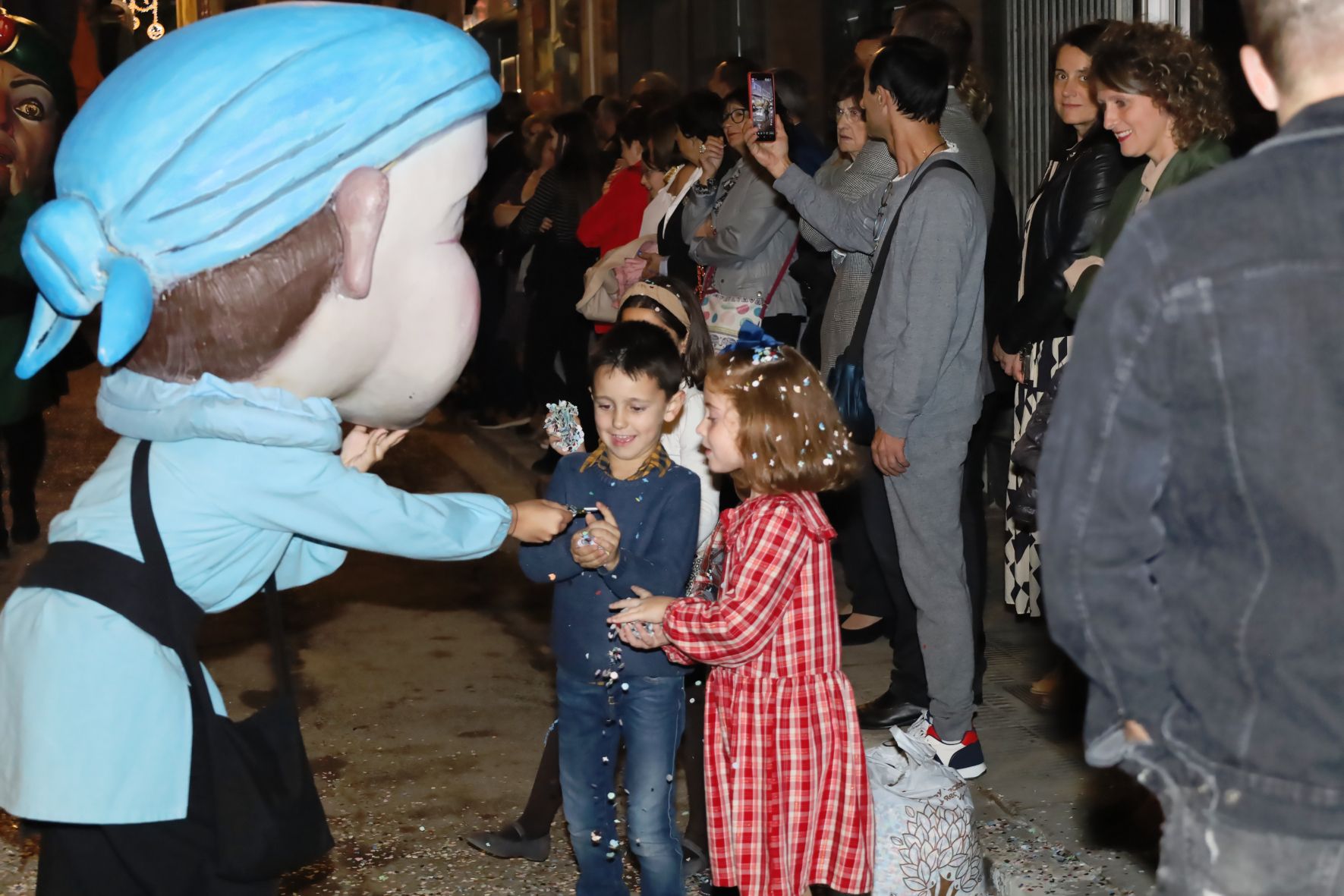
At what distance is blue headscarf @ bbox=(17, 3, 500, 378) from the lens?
90.0 inches

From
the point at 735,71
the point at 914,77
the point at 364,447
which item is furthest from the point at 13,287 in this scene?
the point at 364,447

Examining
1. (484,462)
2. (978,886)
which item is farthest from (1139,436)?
(484,462)

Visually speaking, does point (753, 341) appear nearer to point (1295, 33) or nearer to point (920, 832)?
point (920, 832)

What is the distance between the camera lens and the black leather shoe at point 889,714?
184 inches

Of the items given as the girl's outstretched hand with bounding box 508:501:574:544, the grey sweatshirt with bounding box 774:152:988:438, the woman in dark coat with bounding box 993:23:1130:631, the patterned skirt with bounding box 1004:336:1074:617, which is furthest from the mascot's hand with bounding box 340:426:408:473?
the woman in dark coat with bounding box 993:23:1130:631

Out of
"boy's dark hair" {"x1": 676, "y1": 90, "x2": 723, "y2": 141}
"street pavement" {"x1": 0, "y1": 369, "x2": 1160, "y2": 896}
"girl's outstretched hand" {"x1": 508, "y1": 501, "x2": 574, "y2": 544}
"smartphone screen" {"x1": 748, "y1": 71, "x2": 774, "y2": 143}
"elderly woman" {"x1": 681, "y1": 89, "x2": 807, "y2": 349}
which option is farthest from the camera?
"boy's dark hair" {"x1": 676, "y1": 90, "x2": 723, "y2": 141}

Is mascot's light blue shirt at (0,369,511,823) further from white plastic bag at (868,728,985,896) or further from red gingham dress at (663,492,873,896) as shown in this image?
white plastic bag at (868,728,985,896)

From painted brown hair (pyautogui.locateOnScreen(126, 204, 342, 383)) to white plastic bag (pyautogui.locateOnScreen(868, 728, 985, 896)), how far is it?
177 cm

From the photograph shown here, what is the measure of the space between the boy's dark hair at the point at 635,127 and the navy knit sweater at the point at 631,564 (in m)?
4.93

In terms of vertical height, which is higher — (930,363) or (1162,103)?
(1162,103)

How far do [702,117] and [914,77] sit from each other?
8.67ft

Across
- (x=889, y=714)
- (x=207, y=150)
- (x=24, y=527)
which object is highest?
(x=207, y=150)

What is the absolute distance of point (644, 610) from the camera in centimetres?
311

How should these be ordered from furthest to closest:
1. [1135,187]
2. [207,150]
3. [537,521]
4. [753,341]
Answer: [1135,187]
[753,341]
[537,521]
[207,150]
